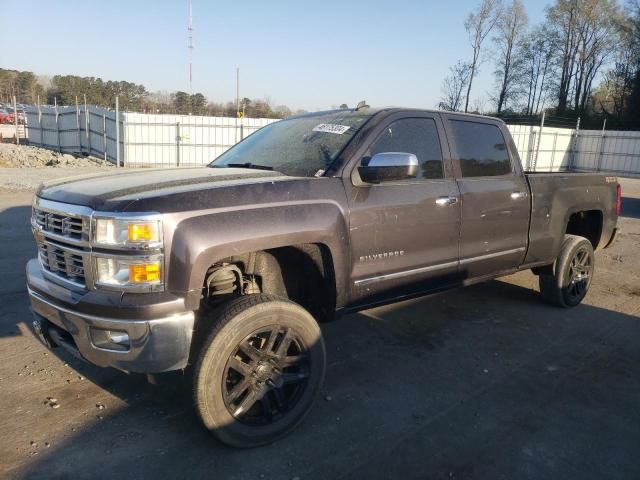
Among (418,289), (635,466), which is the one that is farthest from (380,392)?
(635,466)

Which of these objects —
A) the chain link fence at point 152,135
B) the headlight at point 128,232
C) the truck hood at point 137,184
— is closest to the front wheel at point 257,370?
the headlight at point 128,232

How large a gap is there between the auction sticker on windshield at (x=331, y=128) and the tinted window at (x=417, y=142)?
0.89 feet

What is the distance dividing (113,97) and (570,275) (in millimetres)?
44767

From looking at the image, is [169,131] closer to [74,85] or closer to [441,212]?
[441,212]

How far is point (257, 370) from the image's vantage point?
294 cm

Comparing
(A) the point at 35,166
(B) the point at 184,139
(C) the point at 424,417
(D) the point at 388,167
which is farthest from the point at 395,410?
(B) the point at 184,139

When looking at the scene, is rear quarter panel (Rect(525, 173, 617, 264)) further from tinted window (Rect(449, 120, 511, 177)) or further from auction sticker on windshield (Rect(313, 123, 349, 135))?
auction sticker on windshield (Rect(313, 123, 349, 135))

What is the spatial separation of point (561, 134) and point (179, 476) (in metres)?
32.0

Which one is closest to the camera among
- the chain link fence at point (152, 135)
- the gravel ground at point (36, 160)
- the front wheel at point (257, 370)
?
the front wheel at point (257, 370)

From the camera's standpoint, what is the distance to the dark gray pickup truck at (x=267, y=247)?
2.56 meters

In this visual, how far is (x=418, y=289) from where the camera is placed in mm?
3848

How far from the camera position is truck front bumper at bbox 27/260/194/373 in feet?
8.30

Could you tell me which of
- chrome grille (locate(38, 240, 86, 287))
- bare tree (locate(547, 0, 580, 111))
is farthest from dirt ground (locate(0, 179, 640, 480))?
bare tree (locate(547, 0, 580, 111))

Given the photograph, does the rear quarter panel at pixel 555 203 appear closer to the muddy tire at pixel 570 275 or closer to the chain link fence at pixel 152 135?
the muddy tire at pixel 570 275
